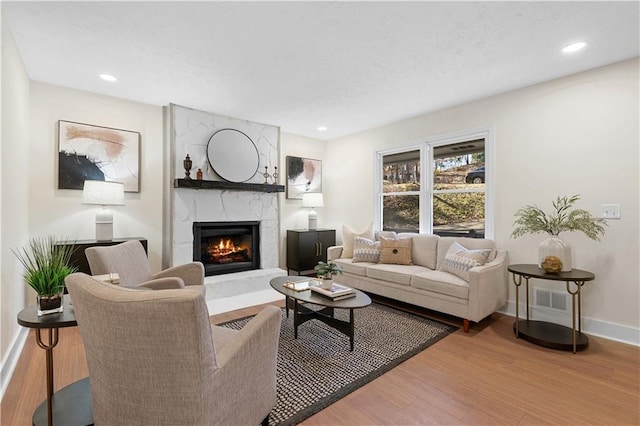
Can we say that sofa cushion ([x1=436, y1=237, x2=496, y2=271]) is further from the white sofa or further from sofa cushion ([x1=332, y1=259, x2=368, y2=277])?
sofa cushion ([x1=332, y1=259, x2=368, y2=277])

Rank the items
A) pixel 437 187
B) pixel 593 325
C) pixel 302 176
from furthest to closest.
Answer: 1. pixel 302 176
2. pixel 437 187
3. pixel 593 325

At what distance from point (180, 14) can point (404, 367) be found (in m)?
3.04

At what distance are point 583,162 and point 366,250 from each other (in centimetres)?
250

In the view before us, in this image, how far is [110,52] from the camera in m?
2.58

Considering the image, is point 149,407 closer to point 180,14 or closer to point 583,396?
point 180,14

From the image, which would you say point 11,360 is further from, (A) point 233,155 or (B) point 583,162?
(B) point 583,162

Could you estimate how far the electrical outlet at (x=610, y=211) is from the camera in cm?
276

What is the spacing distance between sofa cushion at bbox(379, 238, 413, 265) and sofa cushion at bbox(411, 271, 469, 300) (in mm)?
462

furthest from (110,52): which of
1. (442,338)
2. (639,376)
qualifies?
(639,376)

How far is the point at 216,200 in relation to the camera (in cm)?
428

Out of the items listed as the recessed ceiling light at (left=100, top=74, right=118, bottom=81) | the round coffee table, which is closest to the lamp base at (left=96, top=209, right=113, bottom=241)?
the recessed ceiling light at (left=100, top=74, right=118, bottom=81)

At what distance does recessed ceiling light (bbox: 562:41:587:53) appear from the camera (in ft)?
8.03

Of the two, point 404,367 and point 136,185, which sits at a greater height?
point 136,185

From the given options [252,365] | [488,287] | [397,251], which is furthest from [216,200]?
[488,287]
